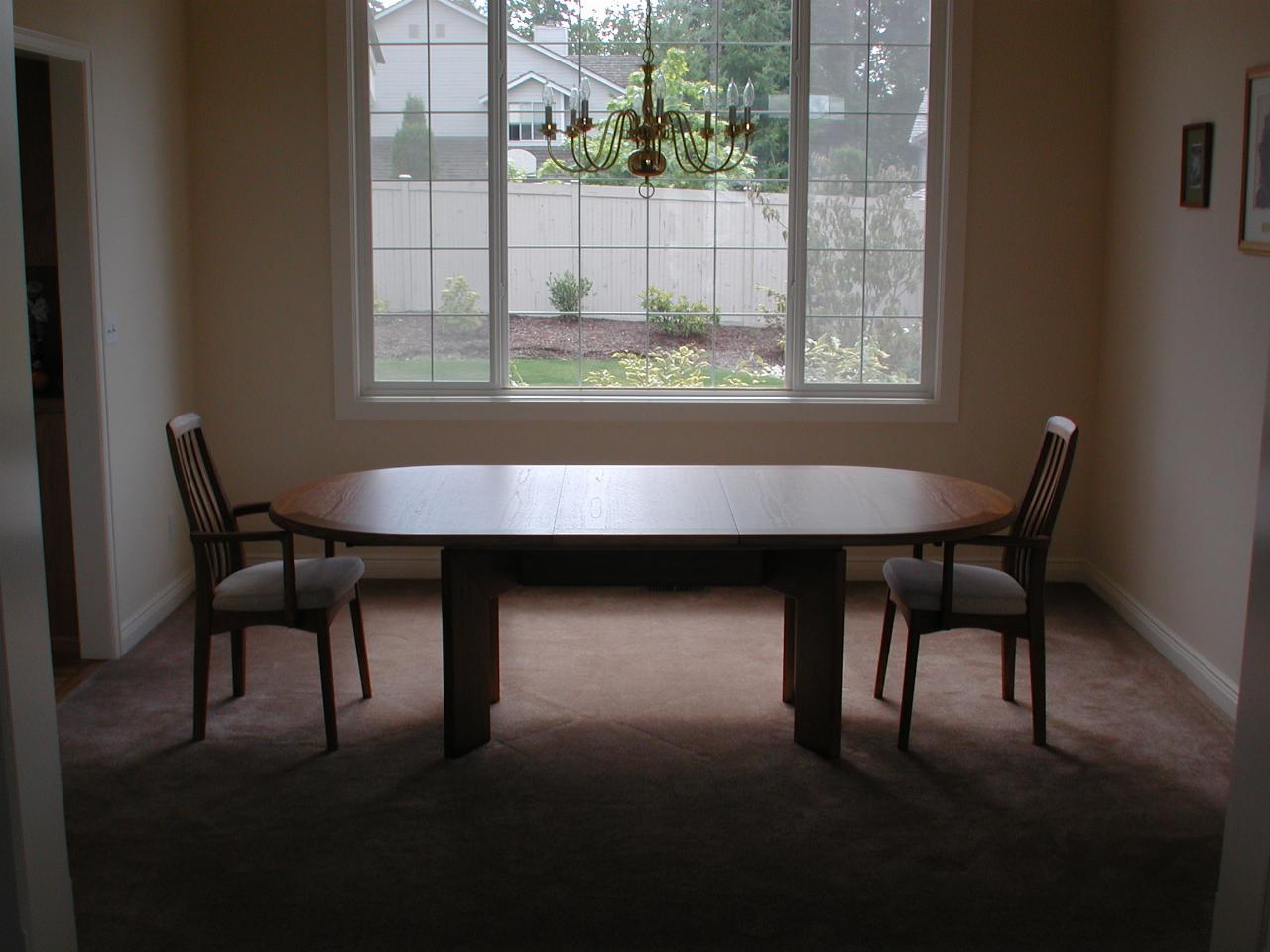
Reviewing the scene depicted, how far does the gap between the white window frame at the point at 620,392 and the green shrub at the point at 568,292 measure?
22 centimetres

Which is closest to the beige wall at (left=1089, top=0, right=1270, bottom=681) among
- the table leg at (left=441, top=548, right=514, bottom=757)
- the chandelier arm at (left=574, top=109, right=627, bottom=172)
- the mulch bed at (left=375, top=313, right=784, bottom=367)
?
the mulch bed at (left=375, top=313, right=784, bottom=367)

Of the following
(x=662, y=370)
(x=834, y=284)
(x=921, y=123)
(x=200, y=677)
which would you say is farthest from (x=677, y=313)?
(x=200, y=677)

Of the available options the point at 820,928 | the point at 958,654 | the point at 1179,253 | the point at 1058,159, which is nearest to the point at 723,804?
the point at 820,928

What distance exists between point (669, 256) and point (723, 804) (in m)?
2.82

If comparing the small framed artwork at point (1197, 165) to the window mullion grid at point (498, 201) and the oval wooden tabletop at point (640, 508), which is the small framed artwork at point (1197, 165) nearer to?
the oval wooden tabletop at point (640, 508)

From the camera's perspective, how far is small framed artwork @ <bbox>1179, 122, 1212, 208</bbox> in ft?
14.0

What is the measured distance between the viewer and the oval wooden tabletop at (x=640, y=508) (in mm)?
3338

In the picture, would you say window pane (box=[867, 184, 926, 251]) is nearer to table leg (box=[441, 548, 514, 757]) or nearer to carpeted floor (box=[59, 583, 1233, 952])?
carpeted floor (box=[59, 583, 1233, 952])

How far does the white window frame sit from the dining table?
1529mm

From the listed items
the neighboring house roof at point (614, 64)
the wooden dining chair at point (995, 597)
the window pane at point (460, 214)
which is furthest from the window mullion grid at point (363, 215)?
the wooden dining chair at point (995, 597)

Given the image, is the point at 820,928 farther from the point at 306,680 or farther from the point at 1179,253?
the point at 1179,253

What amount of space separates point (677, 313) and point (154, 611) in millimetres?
2426

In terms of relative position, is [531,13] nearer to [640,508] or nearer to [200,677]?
[640,508]

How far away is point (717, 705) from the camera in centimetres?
407
